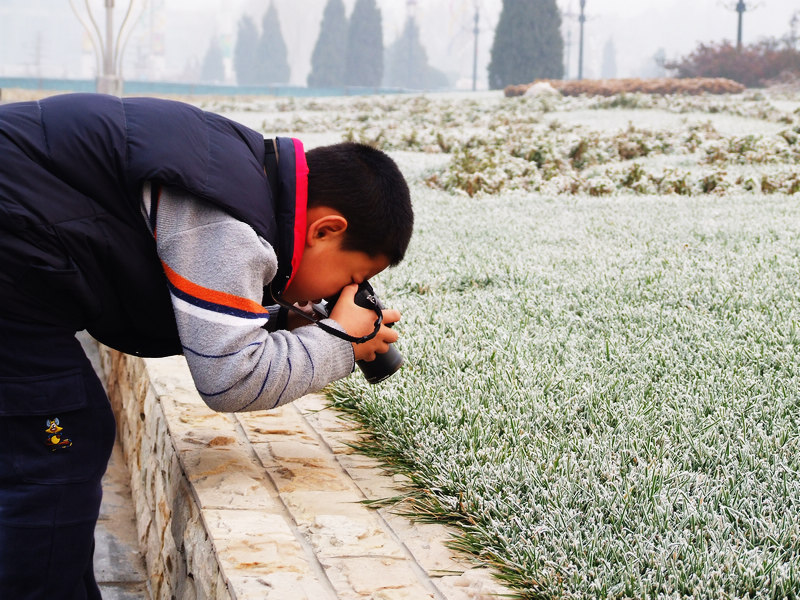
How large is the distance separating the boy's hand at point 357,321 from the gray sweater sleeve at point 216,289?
21 cm

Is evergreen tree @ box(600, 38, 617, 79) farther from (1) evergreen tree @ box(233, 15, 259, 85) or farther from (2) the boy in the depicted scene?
(2) the boy

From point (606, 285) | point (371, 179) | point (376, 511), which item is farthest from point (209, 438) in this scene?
point (606, 285)

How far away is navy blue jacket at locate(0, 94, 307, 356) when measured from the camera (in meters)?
1.69

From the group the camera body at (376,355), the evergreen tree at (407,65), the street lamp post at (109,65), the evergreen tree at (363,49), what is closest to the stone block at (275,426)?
the camera body at (376,355)

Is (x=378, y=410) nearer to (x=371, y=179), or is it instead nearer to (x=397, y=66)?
(x=371, y=179)

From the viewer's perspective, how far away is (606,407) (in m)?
2.32

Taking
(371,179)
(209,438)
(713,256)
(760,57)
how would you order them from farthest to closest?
(760,57), (713,256), (209,438), (371,179)

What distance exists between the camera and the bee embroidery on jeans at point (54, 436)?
1.75 meters

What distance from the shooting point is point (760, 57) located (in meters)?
31.2

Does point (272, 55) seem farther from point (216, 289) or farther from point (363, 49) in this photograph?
point (216, 289)

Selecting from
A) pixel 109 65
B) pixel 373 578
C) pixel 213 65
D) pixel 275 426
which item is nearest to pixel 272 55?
pixel 213 65

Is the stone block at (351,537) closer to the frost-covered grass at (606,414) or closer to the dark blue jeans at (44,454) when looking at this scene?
the frost-covered grass at (606,414)

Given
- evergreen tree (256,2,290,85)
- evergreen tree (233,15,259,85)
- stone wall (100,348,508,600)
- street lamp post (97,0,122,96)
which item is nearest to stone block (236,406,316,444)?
stone wall (100,348,508,600)

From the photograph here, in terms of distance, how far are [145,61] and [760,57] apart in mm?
115411
